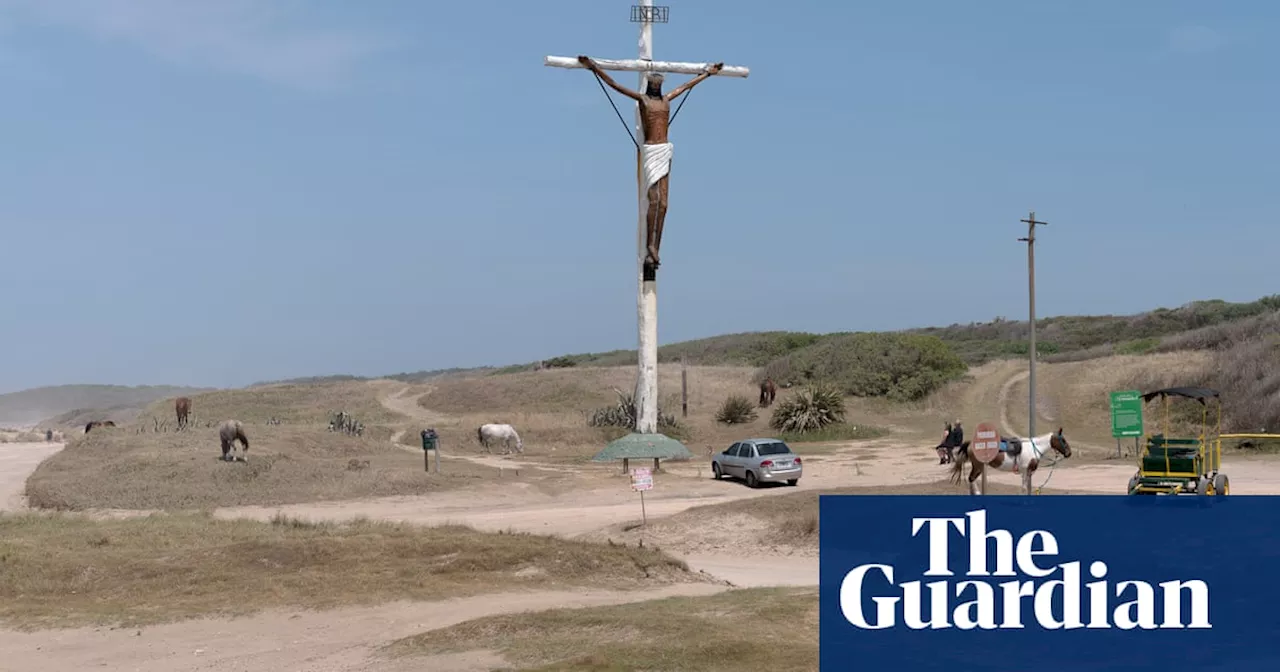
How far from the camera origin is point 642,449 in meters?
37.0

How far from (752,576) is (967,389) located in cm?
4258

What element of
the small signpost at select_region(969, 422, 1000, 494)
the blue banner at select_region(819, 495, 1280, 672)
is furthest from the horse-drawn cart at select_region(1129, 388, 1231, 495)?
the blue banner at select_region(819, 495, 1280, 672)

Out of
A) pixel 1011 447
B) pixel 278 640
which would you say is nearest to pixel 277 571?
pixel 278 640

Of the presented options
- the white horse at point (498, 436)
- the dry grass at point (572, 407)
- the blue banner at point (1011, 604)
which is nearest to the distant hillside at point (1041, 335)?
the dry grass at point (572, 407)

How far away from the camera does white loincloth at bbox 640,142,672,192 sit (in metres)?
39.4

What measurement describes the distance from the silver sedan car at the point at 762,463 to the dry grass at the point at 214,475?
24.9 ft

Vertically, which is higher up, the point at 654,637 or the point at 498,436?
the point at 498,436

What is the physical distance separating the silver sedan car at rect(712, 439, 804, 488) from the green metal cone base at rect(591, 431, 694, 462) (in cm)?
224

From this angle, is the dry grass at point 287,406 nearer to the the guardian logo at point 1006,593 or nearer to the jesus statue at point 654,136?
the jesus statue at point 654,136

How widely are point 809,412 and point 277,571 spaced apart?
34.2m

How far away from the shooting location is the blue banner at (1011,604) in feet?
34.3

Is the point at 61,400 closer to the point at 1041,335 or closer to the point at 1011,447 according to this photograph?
the point at 1041,335

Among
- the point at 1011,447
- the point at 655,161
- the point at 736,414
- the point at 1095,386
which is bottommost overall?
the point at 1011,447

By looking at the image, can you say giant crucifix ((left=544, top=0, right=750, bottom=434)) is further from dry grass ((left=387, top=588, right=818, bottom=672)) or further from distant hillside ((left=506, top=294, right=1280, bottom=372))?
distant hillside ((left=506, top=294, right=1280, bottom=372))
